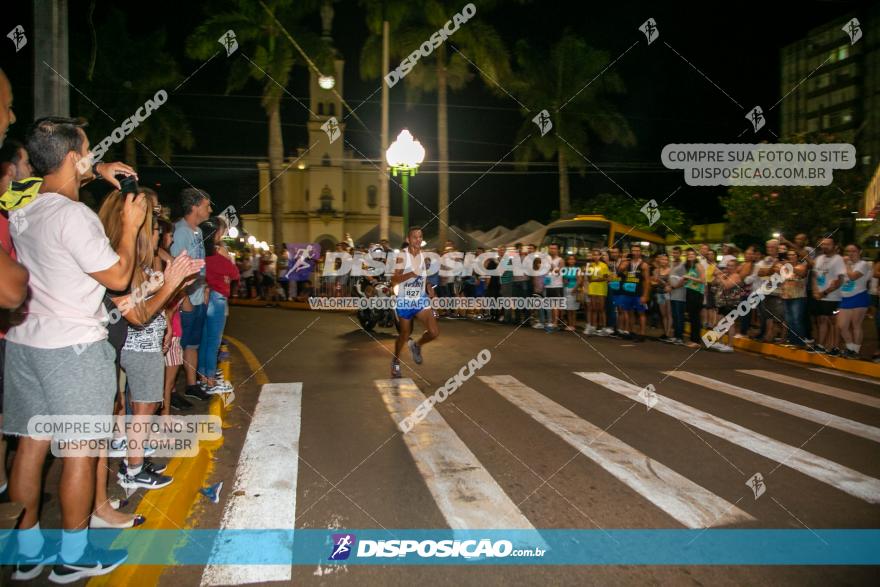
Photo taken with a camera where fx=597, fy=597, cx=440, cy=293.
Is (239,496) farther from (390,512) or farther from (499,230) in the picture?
(499,230)

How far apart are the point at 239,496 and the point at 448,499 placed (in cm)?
153

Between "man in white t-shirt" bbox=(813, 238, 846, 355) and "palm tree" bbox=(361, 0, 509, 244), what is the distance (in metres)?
16.4

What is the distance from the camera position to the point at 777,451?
5.53m

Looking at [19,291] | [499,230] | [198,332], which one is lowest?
[198,332]

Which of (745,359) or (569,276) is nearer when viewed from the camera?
(745,359)

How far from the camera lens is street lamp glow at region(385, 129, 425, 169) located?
52.7 ft

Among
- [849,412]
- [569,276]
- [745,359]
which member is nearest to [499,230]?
[569,276]

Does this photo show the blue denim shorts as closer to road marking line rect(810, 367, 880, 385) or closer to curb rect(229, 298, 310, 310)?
road marking line rect(810, 367, 880, 385)

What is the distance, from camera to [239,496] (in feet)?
14.3

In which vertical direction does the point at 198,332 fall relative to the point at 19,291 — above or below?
below

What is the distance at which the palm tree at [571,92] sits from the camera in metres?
33.4

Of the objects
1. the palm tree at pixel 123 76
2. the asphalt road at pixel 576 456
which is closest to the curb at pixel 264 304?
the asphalt road at pixel 576 456

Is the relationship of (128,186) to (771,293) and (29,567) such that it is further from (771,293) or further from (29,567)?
(771,293)

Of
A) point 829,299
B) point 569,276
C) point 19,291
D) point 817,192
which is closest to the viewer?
point 19,291
